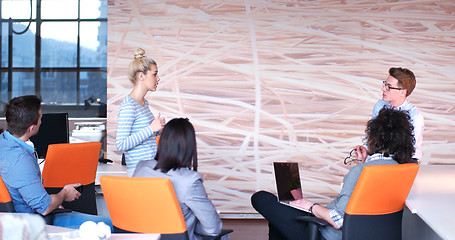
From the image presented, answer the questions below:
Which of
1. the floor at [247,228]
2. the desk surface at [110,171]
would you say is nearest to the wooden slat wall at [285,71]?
the floor at [247,228]

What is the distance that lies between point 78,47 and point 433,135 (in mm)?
4252

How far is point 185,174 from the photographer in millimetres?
2818

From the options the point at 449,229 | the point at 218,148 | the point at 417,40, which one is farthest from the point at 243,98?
the point at 449,229

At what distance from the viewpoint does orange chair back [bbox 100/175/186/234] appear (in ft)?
8.54

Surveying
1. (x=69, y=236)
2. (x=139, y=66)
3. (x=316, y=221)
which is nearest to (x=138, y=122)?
(x=139, y=66)

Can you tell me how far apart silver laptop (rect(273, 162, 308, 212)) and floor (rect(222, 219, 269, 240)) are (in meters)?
1.72

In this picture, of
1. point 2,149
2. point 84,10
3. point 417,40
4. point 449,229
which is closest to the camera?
point 449,229

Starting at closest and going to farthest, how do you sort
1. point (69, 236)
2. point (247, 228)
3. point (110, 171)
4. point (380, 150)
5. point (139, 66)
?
point (69, 236), point (380, 150), point (139, 66), point (110, 171), point (247, 228)

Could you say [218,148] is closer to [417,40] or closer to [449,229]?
[417,40]

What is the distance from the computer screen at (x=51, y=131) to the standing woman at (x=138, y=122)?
1.09 meters

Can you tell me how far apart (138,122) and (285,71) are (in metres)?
2.67

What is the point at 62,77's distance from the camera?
6.93 meters

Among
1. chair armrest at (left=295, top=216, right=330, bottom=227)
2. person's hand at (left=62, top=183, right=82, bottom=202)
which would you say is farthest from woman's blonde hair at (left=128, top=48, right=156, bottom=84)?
chair armrest at (left=295, top=216, right=330, bottom=227)

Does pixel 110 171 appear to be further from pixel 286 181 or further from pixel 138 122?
pixel 286 181
